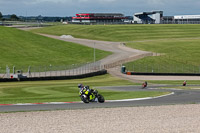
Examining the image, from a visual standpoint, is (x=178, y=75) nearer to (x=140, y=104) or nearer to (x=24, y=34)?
(x=140, y=104)

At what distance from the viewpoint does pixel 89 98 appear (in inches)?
1110

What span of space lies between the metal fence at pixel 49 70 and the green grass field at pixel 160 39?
804 cm

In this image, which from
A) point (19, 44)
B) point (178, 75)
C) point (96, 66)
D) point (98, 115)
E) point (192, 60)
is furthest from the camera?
point (19, 44)

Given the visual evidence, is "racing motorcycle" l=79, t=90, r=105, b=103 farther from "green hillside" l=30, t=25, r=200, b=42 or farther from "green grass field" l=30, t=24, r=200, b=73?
"green hillside" l=30, t=25, r=200, b=42

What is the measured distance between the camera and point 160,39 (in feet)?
445

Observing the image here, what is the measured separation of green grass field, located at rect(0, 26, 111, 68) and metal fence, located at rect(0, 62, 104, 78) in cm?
586

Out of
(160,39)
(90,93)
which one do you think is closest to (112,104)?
(90,93)

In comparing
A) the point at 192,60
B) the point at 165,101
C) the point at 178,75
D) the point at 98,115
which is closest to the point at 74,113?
the point at 98,115

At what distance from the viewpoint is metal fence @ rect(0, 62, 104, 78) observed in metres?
60.0

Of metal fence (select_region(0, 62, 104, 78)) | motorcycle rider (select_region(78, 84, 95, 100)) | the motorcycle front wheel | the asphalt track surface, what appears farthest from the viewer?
metal fence (select_region(0, 62, 104, 78))

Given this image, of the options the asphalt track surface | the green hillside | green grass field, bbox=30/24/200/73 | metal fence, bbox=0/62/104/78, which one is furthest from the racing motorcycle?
the green hillside

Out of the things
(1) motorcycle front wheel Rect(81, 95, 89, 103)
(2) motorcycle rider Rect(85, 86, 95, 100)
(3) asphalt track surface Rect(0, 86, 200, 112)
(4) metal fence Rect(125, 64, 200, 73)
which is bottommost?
(4) metal fence Rect(125, 64, 200, 73)

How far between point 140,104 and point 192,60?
203 feet

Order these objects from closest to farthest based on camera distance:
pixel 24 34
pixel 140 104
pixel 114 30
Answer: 1. pixel 140 104
2. pixel 24 34
3. pixel 114 30
